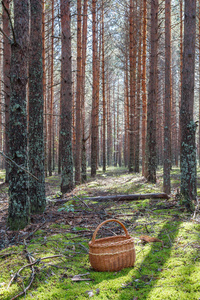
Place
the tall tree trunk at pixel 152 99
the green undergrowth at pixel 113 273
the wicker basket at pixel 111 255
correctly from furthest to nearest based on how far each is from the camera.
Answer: the tall tree trunk at pixel 152 99 → the wicker basket at pixel 111 255 → the green undergrowth at pixel 113 273

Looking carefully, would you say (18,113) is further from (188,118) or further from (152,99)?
(152,99)

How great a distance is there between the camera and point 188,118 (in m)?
6.16

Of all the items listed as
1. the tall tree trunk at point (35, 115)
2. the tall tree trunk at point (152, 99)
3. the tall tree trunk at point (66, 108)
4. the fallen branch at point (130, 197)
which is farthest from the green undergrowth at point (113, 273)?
the tall tree trunk at point (152, 99)

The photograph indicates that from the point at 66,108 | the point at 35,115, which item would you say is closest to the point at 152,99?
the point at 66,108

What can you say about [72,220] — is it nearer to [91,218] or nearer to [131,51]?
[91,218]

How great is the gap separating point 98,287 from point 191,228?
260 centimetres

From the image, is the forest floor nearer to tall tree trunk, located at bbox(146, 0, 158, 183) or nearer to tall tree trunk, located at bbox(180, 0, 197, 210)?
tall tree trunk, located at bbox(180, 0, 197, 210)

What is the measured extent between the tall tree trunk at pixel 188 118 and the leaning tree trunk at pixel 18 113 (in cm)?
366

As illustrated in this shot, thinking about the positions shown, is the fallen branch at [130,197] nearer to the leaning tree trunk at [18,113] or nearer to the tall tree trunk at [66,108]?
the tall tree trunk at [66,108]

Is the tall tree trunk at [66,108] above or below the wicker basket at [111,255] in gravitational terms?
above

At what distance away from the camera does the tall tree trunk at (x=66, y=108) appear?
884 cm

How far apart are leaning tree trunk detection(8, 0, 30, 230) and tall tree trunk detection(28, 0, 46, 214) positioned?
1.11m

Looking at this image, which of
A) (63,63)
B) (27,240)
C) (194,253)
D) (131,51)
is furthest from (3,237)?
(131,51)

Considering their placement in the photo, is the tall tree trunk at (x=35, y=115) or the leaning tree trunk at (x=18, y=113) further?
the tall tree trunk at (x=35, y=115)
